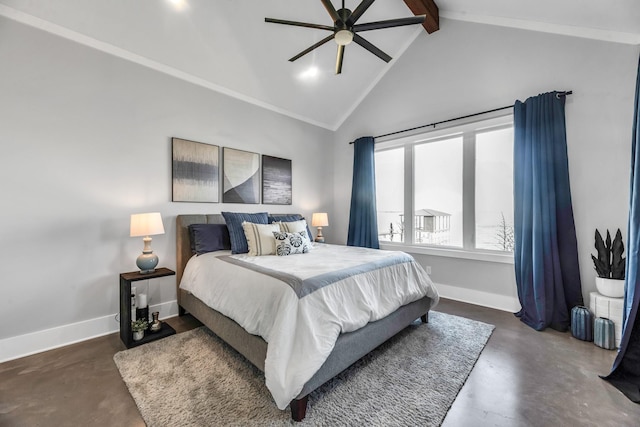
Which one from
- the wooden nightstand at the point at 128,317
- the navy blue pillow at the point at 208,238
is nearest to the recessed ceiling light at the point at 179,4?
the navy blue pillow at the point at 208,238

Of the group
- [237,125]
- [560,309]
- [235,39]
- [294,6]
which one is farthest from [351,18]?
[560,309]

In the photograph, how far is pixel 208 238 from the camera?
2977mm

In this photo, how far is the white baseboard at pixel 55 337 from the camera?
2.16m

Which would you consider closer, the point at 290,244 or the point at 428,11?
the point at 290,244

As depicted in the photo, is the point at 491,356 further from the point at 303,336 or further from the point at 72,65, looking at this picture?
the point at 72,65

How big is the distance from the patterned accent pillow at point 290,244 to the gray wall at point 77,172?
50.6 inches

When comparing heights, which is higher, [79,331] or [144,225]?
[144,225]

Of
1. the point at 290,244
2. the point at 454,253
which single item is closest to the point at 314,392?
the point at 290,244

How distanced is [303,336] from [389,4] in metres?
3.96

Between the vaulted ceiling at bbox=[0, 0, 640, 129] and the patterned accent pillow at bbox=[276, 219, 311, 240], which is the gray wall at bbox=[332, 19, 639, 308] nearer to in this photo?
the vaulted ceiling at bbox=[0, 0, 640, 129]

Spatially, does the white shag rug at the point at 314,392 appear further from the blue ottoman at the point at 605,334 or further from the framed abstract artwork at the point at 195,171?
the framed abstract artwork at the point at 195,171

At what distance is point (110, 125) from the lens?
264cm

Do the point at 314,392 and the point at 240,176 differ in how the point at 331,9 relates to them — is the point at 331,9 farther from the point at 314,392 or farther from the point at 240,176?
the point at 314,392

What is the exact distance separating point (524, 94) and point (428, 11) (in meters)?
1.61
